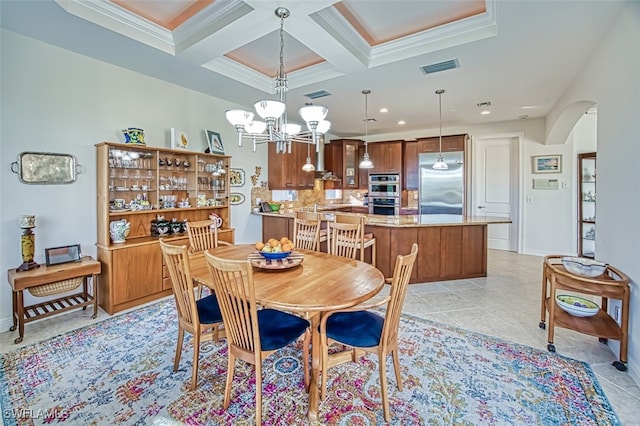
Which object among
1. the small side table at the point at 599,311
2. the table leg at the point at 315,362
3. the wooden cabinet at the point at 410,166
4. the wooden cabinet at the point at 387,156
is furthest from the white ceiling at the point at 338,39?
A: the wooden cabinet at the point at 387,156

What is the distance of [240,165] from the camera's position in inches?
207

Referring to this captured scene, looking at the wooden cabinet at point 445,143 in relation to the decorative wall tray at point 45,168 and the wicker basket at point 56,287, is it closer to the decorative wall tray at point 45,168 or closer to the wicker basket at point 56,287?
the decorative wall tray at point 45,168

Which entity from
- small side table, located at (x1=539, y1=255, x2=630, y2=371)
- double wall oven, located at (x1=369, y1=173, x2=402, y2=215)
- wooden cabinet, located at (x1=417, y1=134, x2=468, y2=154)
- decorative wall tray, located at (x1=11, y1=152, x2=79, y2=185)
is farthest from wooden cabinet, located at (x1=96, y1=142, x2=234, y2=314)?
wooden cabinet, located at (x1=417, y1=134, x2=468, y2=154)

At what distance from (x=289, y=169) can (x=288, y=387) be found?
4441 mm

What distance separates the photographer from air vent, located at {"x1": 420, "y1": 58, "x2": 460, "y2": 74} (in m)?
3.33

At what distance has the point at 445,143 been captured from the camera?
6.38m

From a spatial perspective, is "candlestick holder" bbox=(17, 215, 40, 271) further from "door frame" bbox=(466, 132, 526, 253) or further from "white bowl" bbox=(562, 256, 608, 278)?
"door frame" bbox=(466, 132, 526, 253)

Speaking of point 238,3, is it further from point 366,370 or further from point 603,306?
point 603,306

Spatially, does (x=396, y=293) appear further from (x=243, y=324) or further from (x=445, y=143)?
(x=445, y=143)

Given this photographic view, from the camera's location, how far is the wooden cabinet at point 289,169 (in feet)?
19.0

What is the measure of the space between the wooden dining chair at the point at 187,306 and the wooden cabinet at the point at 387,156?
5.58 metres

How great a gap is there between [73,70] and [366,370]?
4.09m

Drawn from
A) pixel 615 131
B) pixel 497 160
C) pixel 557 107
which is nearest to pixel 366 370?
pixel 615 131

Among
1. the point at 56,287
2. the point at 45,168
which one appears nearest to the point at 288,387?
the point at 56,287
